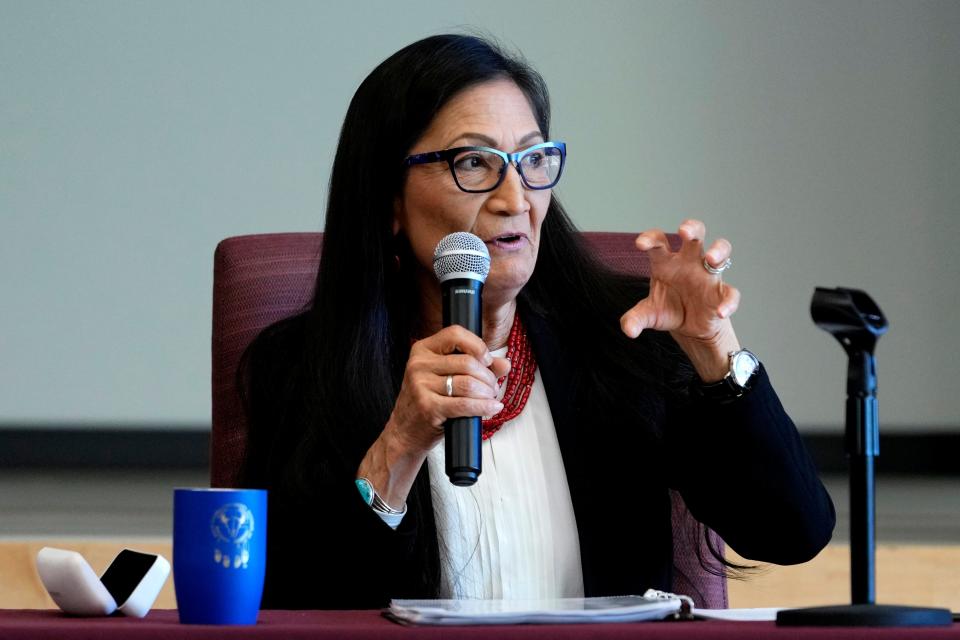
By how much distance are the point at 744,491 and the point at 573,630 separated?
0.63 metres

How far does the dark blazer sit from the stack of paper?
0.41 m

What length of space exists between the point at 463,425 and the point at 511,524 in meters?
0.48

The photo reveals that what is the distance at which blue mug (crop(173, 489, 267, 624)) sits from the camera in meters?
0.93

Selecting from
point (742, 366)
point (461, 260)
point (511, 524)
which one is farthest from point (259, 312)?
point (742, 366)

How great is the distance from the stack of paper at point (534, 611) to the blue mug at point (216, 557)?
112 millimetres

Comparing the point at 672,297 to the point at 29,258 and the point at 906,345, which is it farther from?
the point at 29,258

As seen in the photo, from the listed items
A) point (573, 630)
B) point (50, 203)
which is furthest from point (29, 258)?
point (573, 630)

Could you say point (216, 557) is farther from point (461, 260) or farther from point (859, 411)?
point (859, 411)

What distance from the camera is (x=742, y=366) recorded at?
50.8 inches

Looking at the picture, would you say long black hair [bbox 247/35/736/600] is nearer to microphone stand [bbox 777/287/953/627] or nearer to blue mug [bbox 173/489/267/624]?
blue mug [bbox 173/489/267/624]

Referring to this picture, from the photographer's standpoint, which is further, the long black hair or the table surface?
the long black hair

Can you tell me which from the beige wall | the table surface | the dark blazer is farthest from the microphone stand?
the beige wall

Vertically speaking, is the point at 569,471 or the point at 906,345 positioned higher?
the point at 906,345

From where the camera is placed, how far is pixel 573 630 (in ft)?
2.59
